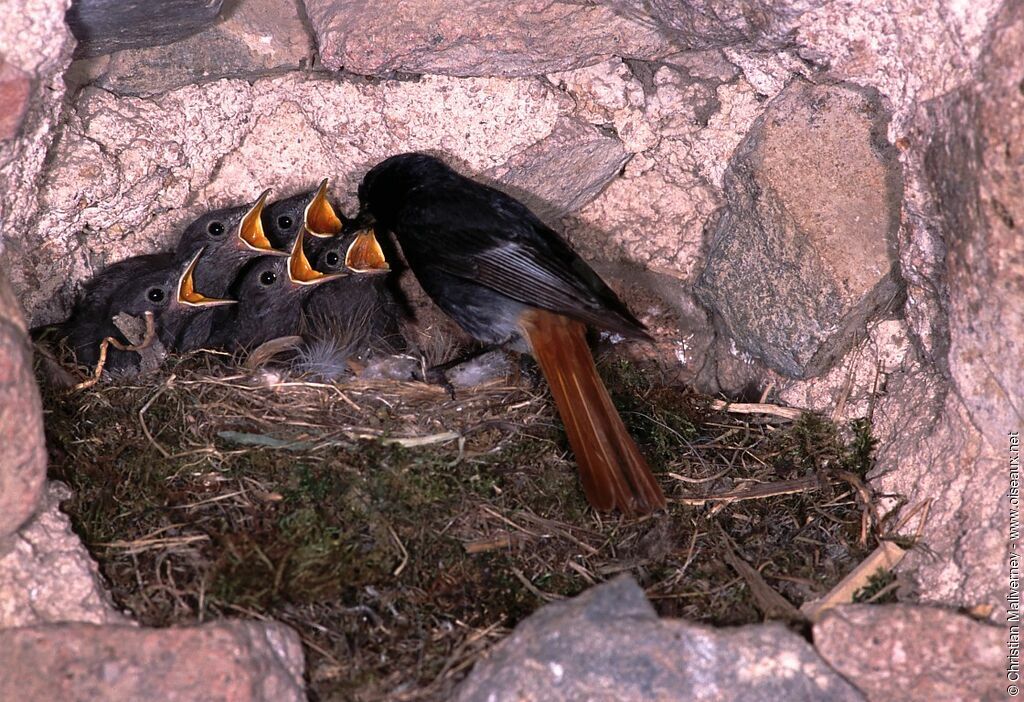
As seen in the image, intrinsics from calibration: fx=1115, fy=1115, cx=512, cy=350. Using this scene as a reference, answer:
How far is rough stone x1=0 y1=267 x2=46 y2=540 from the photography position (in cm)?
298

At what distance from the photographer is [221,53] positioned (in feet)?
14.6

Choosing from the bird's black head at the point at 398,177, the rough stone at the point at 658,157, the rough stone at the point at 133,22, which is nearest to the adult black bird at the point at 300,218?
the bird's black head at the point at 398,177

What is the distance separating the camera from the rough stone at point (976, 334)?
121 inches

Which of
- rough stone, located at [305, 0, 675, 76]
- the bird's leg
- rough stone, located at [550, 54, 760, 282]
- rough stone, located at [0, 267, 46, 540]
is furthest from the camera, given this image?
rough stone, located at [550, 54, 760, 282]

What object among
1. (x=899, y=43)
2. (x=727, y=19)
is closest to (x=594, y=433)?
(x=727, y=19)

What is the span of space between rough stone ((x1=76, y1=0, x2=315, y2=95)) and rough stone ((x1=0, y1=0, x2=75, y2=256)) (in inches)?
21.9

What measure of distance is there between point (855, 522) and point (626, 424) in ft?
3.22

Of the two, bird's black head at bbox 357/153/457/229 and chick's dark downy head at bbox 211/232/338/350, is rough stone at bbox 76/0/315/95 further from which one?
chick's dark downy head at bbox 211/232/338/350

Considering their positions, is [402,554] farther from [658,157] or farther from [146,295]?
[658,157]

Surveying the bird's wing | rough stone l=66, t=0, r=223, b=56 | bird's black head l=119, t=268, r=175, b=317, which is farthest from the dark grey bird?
rough stone l=66, t=0, r=223, b=56

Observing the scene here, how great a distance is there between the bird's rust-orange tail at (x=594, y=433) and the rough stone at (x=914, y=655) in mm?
938

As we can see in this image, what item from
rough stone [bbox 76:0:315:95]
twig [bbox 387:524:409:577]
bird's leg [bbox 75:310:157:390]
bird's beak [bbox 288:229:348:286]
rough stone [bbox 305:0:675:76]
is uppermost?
rough stone [bbox 305:0:675:76]

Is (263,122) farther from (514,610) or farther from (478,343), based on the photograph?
(514,610)

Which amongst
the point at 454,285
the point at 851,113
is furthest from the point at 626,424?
the point at 851,113
